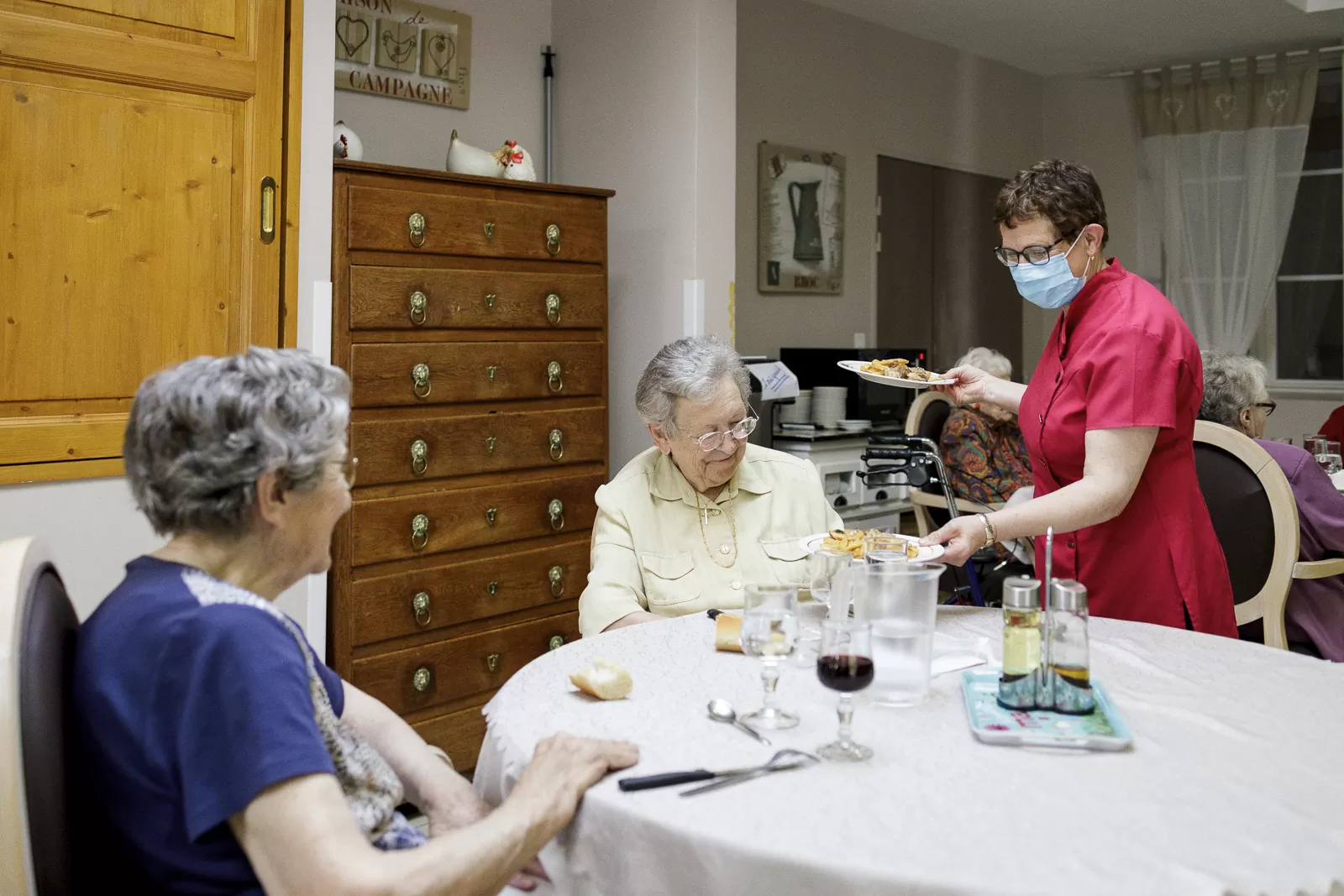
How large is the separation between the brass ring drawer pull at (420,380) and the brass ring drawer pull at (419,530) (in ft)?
1.06

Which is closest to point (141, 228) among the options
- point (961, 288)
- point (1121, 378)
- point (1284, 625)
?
point (1121, 378)

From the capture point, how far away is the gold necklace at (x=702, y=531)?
220cm

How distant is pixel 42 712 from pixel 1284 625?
2492 mm

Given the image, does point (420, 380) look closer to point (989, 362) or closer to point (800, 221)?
point (989, 362)

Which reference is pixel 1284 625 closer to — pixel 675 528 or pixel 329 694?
pixel 675 528

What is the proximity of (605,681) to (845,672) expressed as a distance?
0.36 meters

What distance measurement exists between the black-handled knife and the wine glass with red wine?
0.15 metres

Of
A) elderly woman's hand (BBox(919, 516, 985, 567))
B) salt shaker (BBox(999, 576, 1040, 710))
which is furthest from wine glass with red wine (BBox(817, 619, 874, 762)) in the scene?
elderly woman's hand (BBox(919, 516, 985, 567))

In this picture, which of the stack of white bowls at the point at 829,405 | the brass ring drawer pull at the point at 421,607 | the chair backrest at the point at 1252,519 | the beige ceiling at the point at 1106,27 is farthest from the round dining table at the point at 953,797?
the beige ceiling at the point at 1106,27

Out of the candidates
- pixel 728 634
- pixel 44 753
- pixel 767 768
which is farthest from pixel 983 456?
pixel 44 753

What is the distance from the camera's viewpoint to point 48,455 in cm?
244

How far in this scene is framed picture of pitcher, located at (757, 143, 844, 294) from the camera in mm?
5152

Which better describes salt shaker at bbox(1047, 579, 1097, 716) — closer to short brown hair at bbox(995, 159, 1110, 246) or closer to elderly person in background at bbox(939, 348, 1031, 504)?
short brown hair at bbox(995, 159, 1110, 246)

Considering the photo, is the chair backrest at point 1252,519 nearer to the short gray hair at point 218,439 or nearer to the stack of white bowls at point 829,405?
the short gray hair at point 218,439
